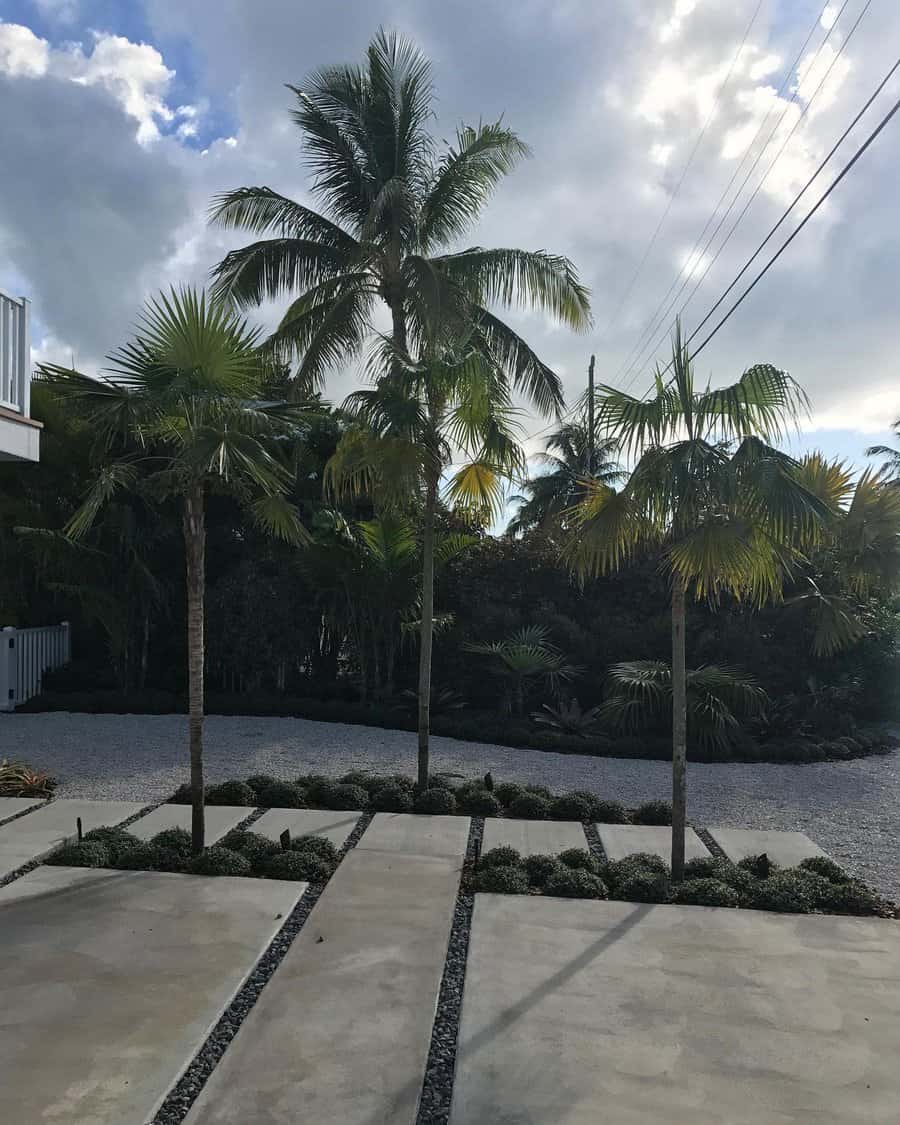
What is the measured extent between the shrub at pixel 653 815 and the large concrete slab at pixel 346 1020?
2.05 metres

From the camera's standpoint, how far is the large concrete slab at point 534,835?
17.2 ft

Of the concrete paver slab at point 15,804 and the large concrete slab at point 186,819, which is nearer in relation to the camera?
the large concrete slab at point 186,819

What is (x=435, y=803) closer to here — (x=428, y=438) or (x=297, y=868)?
(x=297, y=868)

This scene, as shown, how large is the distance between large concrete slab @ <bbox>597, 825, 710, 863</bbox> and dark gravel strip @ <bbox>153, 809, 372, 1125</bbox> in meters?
1.91

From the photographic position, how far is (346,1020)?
306 centimetres

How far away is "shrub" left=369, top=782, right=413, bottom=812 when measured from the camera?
6.07m

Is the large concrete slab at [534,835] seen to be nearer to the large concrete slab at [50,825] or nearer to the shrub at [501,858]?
the shrub at [501,858]

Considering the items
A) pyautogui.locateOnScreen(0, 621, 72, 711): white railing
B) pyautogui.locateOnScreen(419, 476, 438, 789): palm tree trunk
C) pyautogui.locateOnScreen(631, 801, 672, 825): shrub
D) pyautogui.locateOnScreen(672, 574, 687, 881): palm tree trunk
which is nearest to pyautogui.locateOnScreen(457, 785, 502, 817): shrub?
pyautogui.locateOnScreen(419, 476, 438, 789): palm tree trunk

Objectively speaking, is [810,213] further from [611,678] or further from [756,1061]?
[756,1061]

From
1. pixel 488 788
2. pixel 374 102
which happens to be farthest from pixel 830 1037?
pixel 374 102

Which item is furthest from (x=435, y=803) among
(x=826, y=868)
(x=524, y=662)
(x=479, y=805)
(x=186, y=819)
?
(x=524, y=662)

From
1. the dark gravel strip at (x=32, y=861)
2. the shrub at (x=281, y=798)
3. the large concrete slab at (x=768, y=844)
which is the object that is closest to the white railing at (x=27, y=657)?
the dark gravel strip at (x=32, y=861)

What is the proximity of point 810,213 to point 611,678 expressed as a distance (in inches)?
204

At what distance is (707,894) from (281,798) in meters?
3.19
